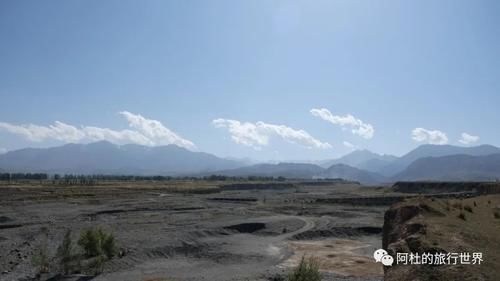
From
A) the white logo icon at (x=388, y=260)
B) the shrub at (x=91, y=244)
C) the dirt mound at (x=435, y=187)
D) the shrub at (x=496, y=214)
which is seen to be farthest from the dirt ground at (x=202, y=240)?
the dirt mound at (x=435, y=187)

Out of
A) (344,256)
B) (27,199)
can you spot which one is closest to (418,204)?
(344,256)

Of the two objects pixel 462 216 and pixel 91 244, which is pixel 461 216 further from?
pixel 91 244

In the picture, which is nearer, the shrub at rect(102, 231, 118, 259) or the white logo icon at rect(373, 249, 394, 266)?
the white logo icon at rect(373, 249, 394, 266)

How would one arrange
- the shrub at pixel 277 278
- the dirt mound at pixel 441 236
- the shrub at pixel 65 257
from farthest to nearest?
the shrub at pixel 65 257
the shrub at pixel 277 278
the dirt mound at pixel 441 236

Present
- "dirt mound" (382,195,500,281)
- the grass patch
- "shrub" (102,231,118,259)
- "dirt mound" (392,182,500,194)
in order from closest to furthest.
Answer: "dirt mound" (382,195,500,281) < the grass patch < "shrub" (102,231,118,259) < "dirt mound" (392,182,500,194)

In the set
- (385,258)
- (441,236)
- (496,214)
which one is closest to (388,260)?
(385,258)

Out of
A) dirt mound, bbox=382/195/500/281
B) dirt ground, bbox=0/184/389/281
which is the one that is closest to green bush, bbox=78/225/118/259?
dirt ground, bbox=0/184/389/281

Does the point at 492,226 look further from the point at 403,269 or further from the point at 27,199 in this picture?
the point at 27,199

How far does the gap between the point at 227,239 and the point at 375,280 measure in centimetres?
2244

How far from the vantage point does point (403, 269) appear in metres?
17.5

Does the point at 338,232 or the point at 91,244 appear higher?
the point at 91,244

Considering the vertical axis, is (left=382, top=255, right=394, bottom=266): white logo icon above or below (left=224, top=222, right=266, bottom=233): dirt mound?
above

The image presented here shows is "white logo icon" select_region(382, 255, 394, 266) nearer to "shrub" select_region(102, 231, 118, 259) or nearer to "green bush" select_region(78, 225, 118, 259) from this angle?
"green bush" select_region(78, 225, 118, 259)

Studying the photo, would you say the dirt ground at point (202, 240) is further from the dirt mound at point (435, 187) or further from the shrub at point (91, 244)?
the dirt mound at point (435, 187)
